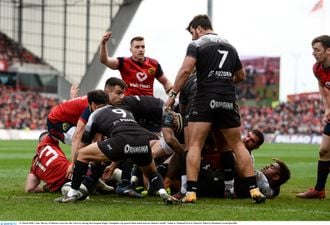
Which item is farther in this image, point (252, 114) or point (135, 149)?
point (252, 114)

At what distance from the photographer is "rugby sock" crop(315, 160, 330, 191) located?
10.6 m

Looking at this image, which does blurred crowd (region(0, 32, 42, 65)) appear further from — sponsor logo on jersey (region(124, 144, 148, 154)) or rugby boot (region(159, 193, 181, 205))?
rugby boot (region(159, 193, 181, 205))

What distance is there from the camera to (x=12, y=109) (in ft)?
175

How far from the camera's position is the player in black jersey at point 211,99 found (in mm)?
9445

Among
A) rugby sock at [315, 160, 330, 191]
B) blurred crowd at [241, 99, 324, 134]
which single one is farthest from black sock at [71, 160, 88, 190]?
blurred crowd at [241, 99, 324, 134]

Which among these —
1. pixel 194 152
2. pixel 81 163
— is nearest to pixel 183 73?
pixel 194 152

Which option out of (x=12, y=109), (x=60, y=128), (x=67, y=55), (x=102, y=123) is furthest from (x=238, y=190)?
(x=67, y=55)

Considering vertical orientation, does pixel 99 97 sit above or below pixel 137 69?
below

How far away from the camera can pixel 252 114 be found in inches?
2606

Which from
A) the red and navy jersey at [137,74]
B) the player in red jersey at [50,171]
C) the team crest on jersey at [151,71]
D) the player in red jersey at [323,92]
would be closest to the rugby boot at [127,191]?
the player in red jersey at [50,171]

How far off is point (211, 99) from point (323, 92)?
6.44 ft

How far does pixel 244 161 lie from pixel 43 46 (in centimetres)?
5361

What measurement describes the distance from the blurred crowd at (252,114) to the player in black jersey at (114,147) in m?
43.2

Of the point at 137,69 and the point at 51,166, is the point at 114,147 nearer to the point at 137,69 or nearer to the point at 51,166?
the point at 51,166
